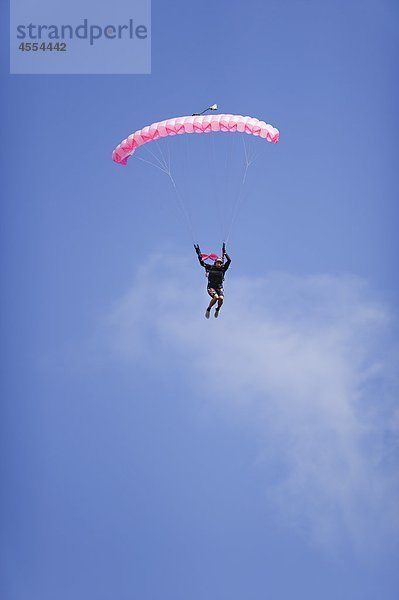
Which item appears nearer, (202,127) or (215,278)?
(202,127)

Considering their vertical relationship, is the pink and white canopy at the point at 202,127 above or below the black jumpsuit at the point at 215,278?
above

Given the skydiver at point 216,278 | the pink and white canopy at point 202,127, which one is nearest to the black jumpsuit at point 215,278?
the skydiver at point 216,278

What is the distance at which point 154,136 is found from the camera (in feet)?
59.1

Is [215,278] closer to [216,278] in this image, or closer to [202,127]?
[216,278]

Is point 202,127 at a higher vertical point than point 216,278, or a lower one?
higher

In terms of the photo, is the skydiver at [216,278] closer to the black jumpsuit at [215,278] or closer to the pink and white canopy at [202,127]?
the black jumpsuit at [215,278]

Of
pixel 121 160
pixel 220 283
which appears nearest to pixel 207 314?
pixel 220 283

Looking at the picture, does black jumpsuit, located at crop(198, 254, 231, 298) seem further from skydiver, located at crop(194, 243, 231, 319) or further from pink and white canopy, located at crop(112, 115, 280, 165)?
pink and white canopy, located at crop(112, 115, 280, 165)

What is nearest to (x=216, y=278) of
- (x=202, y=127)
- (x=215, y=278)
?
(x=215, y=278)

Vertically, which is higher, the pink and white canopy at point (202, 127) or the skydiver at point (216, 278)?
the pink and white canopy at point (202, 127)

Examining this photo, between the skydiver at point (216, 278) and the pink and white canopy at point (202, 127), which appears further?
the skydiver at point (216, 278)

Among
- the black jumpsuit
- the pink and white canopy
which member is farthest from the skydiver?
the pink and white canopy

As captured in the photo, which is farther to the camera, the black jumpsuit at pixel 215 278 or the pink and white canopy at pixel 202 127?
the black jumpsuit at pixel 215 278

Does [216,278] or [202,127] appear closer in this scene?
[202,127]
